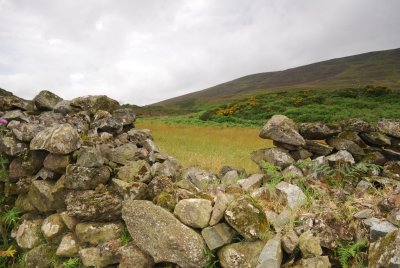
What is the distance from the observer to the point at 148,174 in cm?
576

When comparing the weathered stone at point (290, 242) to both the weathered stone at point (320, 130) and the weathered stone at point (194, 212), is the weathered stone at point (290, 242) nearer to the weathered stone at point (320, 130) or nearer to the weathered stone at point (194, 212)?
the weathered stone at point (194, 212)

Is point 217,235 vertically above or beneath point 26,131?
beneath

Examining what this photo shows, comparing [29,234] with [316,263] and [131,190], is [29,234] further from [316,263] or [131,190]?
[316,263]

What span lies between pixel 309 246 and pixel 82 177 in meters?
3.48

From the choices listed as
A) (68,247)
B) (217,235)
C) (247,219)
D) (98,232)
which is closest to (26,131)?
(68,247)

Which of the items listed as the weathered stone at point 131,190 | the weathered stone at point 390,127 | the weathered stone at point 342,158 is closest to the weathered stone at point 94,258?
the weathered stone at point 131,190

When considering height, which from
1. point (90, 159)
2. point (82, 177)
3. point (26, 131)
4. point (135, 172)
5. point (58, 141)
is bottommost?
point (135, 172)

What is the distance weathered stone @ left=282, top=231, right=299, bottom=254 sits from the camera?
4.10 metres

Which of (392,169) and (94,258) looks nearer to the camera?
(94,258)

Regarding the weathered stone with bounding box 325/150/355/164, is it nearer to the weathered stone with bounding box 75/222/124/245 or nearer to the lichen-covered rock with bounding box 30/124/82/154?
the weathered stone with bounding box 75/222/124/245

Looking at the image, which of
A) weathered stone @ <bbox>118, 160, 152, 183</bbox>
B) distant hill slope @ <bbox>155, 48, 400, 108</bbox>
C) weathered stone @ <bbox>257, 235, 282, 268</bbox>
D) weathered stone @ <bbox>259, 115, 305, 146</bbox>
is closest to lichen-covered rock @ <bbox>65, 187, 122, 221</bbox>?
weathered stone @ <bbox>118, 160, 152, 183</bbox>

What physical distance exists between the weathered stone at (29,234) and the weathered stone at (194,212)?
278cm

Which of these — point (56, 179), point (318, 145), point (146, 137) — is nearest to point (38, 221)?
point (56, 179)

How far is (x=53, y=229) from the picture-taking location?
5.75 m
